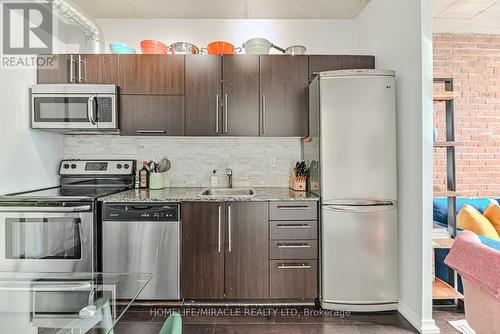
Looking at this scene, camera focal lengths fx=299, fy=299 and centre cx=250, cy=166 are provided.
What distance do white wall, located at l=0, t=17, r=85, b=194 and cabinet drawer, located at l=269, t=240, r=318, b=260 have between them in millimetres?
2249

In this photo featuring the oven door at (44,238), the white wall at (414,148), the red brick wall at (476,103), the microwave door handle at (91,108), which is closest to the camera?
the white wall at (414,148)

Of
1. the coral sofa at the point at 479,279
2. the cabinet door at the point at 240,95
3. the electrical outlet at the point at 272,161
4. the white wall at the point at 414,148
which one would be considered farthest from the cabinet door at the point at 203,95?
the coral sofa at the point at 479,279

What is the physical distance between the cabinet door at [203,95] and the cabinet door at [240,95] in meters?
0.07

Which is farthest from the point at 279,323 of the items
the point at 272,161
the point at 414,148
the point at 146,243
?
the point at 414,148

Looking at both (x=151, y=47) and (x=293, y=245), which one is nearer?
(x=293, y=245)

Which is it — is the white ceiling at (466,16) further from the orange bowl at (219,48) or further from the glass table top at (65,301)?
the glass table top at (65,301)

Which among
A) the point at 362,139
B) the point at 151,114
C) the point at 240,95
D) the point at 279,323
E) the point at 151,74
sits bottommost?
the point at 279,323

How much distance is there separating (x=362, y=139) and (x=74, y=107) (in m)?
2.58

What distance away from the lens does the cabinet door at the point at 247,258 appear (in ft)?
8.36

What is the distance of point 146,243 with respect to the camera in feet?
8.20

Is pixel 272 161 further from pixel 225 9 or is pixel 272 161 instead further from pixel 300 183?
pixel 225 9

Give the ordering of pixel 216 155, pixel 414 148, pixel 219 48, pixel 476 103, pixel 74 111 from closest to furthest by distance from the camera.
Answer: pixel 414 148
pixel 74 111
pixel 219 48
pixel 216 155
pixel 476 103

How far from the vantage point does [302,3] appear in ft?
9.86

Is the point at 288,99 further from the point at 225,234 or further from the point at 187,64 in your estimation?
the point at 225,234
